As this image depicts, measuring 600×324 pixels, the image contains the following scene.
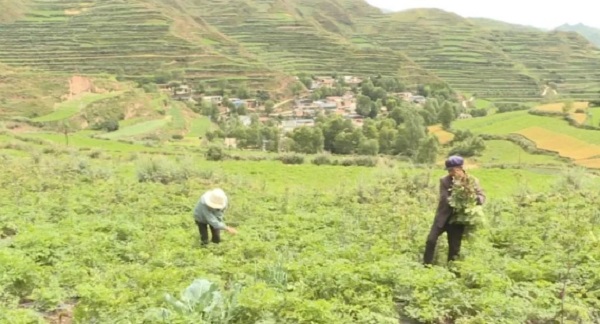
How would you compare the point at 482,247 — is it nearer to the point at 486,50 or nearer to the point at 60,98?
the point at 60,98

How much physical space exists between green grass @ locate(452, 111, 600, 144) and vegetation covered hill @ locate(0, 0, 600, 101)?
4249cm

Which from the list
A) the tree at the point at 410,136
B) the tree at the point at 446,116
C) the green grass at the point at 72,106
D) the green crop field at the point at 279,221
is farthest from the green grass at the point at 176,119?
the tree at the point at 446,116

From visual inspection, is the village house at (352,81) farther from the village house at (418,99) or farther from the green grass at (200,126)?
the green grass at (200,126)

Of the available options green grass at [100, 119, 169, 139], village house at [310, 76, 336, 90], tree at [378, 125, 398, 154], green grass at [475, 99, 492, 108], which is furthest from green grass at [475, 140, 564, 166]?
village house at [310, 76, 336, 90]

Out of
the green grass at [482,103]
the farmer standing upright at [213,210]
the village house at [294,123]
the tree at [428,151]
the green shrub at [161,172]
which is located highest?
the farmer standing upright at [213,210]

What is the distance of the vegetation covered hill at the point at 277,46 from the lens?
9912 centimetres

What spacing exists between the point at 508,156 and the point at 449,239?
45177 millimetres

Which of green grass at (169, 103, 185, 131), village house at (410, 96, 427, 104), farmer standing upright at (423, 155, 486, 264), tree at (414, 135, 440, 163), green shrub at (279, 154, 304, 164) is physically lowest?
green grass at (169, 103, 185, 131)

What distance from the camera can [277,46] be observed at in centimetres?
13088

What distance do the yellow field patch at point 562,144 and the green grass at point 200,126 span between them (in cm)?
3527

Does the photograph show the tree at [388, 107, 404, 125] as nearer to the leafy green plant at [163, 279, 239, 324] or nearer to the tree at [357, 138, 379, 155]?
the tree at [357, 138, 379, 155]

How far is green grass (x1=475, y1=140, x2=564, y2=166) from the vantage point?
46.8 metres

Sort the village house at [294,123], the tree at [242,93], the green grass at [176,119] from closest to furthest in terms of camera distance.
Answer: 1. the green grass at [176,119]
2. the village house at [294,123]
3. the tree at [242,93]

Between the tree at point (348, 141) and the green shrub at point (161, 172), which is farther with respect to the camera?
the tree at point (348, 141)
